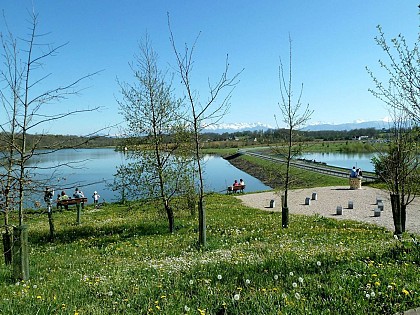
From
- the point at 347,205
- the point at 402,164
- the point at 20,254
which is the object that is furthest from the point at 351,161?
the point at 20,254

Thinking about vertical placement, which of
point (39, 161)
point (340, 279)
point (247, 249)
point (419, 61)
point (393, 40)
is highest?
point (393, 40)

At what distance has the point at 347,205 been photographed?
25.5 meters

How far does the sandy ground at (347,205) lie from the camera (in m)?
19.3

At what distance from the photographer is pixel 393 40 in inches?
341

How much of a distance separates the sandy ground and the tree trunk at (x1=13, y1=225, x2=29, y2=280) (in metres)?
14.4

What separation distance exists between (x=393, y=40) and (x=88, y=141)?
24.9ft

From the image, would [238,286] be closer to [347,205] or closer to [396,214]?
[396,214]

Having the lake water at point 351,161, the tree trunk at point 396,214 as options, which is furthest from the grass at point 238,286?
the lake water at point 351,161

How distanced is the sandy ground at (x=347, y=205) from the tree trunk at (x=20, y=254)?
1442 cm

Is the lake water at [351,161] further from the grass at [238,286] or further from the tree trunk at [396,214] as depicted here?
the grass at [238,286]

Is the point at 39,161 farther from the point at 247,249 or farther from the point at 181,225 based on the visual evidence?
the point at 181,225

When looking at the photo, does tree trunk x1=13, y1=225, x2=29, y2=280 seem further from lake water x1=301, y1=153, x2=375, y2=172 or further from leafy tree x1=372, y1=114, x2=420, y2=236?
lake water x1=301, y1=153, x2=375, y2=172

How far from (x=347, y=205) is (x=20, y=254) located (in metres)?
23.0

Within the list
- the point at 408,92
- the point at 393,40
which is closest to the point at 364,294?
the point at 408,92
